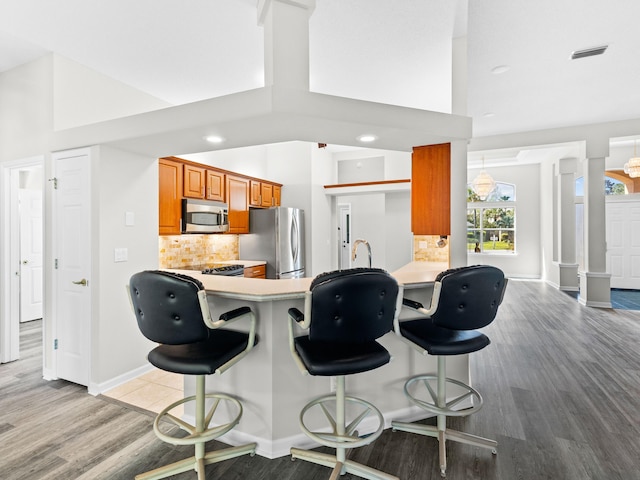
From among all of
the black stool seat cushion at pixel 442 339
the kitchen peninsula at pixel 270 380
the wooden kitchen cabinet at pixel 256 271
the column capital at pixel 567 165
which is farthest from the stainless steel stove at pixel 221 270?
the column capital at pixel 567 165

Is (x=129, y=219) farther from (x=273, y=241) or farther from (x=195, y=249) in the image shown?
(x=273, y=241)

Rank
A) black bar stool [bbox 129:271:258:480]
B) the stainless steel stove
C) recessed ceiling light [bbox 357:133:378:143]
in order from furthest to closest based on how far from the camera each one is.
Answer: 1. the stainless steel stove
2. recessed ceiling light [bbox 357:133:378:143]
3. black bar stool [bbox 129:271:258:480]

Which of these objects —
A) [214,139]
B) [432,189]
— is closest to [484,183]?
[432,189]

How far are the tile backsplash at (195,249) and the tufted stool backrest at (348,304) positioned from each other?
3075 mm

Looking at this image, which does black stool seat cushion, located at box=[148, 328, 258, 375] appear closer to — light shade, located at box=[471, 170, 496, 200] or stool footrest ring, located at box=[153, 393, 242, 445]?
stool footrest ring, located at box=[153, 393, 242, 445]

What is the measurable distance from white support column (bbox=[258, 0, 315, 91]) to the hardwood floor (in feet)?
7.63

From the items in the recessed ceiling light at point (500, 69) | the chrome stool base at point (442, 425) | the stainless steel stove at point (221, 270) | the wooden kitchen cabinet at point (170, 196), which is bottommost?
the chrome stool base at point (442, 425)

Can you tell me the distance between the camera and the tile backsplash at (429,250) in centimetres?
427

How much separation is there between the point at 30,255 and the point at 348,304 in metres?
5.46

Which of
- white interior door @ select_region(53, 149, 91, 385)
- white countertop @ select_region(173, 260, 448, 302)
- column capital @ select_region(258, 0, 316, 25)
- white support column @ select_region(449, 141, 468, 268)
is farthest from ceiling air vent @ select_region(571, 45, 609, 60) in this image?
white interior door @ select_region(53, 149, 91, 385)

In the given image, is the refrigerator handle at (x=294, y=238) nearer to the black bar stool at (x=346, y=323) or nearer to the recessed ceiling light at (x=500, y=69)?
the recessed ceiling light at (x=500, y=69)

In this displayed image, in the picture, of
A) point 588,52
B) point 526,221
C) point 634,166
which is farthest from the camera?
point 526,221

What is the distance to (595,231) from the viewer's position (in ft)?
18.0

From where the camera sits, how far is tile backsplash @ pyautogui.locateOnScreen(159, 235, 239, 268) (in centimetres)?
404
